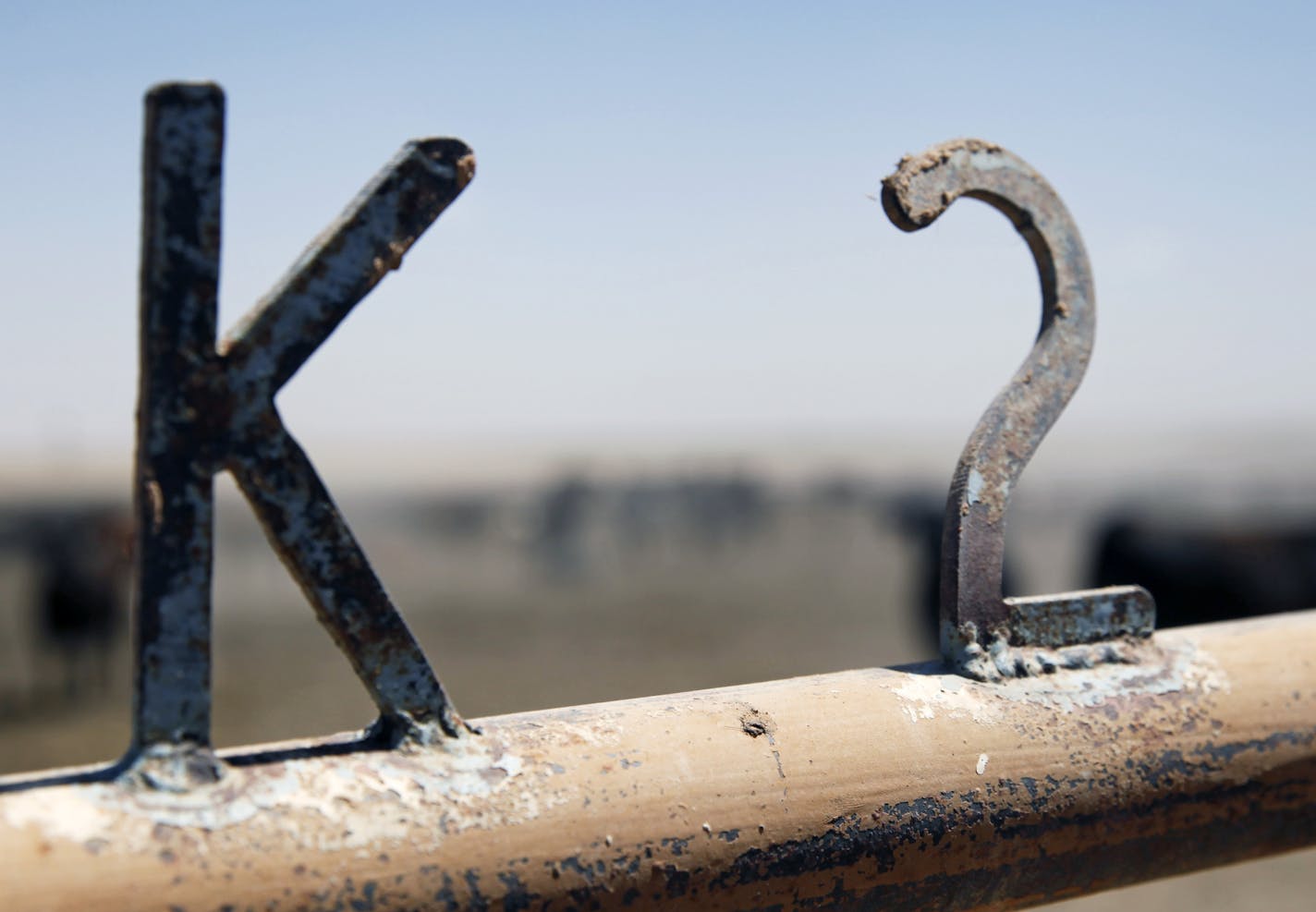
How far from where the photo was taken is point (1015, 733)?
1189 millimetres

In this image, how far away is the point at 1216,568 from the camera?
6324 millimetres

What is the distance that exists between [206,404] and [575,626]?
10890 mm

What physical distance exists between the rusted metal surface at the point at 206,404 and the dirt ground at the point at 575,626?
4.05 meters

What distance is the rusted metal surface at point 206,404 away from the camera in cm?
83

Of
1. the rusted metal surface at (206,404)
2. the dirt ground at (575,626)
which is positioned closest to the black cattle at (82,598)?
the dirt ground at (575,626)

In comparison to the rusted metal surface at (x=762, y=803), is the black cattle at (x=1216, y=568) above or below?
below

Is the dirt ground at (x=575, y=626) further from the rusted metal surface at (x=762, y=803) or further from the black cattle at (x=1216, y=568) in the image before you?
the rusted metal surface at (x=762, y=803)

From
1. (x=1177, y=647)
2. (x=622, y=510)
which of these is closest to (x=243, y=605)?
(x=622, y=510)

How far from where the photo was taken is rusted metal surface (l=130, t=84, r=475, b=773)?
32.5 inches

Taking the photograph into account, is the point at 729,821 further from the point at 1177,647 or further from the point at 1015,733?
the point at 1177,647

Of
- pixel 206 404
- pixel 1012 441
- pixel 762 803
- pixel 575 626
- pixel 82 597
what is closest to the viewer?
pixel 206 404

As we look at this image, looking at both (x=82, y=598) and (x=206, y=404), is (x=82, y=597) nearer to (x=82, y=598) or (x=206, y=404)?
(x=82, y=598)

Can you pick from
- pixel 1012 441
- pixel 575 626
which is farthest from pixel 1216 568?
pixel 575 626

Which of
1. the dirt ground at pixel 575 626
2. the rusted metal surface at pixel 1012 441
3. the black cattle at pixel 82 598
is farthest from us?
the black cattle at pixel 82 598
